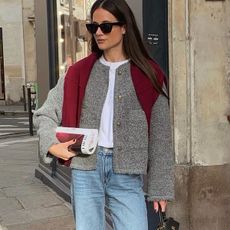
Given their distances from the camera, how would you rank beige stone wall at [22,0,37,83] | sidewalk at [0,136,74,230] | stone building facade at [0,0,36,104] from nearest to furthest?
sidewalk at [0,136,74,230] → beige stone wall at [22,0,37,83] → stone building facade at [0,0,36,104]

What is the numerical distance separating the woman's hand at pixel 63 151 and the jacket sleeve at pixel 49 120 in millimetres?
31

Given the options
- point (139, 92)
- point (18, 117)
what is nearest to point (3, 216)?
point (139, 92)

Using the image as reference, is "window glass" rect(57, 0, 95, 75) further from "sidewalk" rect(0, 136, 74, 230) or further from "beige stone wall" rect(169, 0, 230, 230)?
"sidewalk" rect(0, 136, 74, 230)

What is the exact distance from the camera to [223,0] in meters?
4.56

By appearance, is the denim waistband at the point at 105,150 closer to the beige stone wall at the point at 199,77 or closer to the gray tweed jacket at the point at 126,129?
the gray tweed jacket at the point at 126,129

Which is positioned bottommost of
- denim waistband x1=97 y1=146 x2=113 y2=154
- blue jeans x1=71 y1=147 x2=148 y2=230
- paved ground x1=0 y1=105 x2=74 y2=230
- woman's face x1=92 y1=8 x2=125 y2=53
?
paved ground x1=0 y1=105 x2=74 y2=230

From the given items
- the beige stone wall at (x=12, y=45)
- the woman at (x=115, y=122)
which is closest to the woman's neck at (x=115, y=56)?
the woman at (x=115, y=122)

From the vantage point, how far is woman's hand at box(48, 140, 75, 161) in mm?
2725

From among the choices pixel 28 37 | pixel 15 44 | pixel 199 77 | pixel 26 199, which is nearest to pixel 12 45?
pixel 15 44

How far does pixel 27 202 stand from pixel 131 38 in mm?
3765

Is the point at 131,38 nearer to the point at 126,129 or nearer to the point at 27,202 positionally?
the point at 126,129

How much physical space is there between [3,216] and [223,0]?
2961 millimetres

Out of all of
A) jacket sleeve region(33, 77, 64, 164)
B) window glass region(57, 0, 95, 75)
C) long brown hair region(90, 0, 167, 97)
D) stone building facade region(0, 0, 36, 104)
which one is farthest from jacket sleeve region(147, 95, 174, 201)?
stone building facade region(0, 0, 36, 104)

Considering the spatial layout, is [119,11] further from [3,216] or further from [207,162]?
[3,216]
